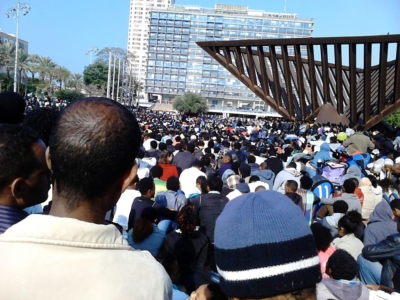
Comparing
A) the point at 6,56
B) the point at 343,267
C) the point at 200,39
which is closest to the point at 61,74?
the point at 6,56

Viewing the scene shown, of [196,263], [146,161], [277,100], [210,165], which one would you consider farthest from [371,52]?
[196,263]

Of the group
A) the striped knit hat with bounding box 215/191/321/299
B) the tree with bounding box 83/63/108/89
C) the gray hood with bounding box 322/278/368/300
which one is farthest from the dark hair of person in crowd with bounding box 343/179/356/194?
the tree with bounding box 83/63/108/89

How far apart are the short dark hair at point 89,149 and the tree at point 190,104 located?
81.0 m

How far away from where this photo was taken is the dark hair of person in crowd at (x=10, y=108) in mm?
3639

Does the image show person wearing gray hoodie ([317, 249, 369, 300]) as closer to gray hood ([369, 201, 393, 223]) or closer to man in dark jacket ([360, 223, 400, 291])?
man in dark jacket ([360, 223, 400, 291])

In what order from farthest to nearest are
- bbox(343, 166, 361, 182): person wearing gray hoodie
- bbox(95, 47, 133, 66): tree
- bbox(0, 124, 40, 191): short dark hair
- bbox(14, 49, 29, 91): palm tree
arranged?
bbox(95, 47, 133, 66): tree < bbox(14, 49, 29, 91): palm tree < bbox(343, 166, 361, 182): person wearing gray hoodie < bbox(0, 124, 40, 191): short dark hair

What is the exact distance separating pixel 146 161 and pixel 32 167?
19.1ft

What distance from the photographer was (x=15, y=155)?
2240mm

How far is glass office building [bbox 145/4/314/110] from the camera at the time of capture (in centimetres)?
10344

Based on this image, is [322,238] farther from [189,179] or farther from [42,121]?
[189,179]

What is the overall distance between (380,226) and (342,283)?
77.5 inches

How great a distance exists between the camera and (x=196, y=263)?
430 cm

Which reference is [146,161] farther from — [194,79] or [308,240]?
[194,79]

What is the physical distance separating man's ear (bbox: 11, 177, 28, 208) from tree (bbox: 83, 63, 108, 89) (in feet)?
321
